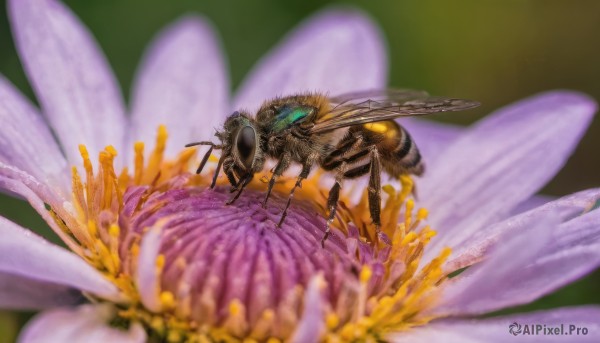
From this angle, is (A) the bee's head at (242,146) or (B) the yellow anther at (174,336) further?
(A) the bee's head at (242,146)

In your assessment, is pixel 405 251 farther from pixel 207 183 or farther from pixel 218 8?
pixel 218 8

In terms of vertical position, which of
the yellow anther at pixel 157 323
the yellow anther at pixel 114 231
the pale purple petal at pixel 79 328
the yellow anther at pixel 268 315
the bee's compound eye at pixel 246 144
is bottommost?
the pale purple petal at pixel 79 328

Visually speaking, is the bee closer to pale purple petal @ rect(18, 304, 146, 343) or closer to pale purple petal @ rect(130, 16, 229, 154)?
pale purple petal @ rect(18, 304, 146, 343)

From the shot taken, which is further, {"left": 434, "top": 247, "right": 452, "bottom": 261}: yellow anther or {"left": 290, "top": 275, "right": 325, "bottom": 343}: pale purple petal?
{"left": 434, "top": 247, "right": 452, "bottom": 261}: yellow anther

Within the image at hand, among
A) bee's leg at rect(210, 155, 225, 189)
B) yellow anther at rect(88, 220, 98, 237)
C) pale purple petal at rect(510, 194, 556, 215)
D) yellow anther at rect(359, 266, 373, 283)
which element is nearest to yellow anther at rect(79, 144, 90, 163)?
yellow anther at rect(88, 220, 98, 237)

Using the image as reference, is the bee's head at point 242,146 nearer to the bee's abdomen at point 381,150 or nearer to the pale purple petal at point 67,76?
the bee's abdomen at point 381,150

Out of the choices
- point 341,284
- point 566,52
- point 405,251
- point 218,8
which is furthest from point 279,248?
point 566,52

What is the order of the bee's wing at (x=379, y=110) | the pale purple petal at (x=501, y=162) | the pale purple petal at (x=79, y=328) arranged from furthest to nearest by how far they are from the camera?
the pale purple petal at (x=501, y=162)
the bee's wing at (x=379, y=110)
the pale purple petal at (x=79, y=328)

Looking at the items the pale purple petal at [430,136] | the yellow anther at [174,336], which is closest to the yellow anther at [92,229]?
the yellow anther at [174,336]
